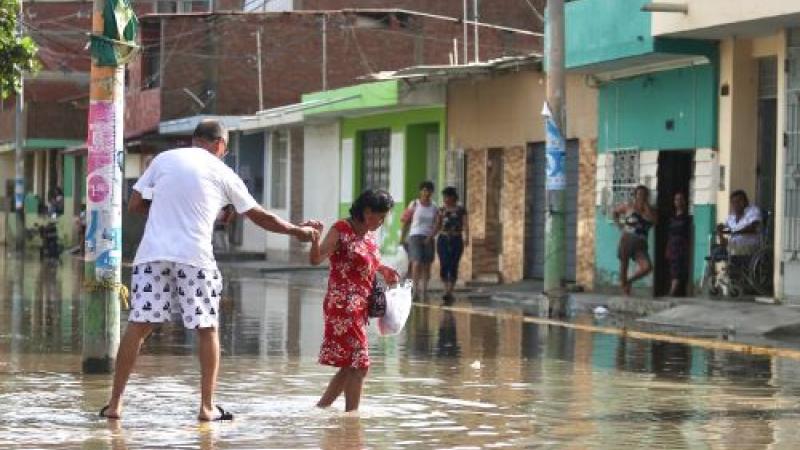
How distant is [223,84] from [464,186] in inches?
630

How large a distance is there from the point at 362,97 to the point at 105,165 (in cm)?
2340

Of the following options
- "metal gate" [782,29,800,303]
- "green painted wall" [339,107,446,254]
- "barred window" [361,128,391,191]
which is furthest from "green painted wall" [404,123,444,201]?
"metal gate" [782,29,800,303]

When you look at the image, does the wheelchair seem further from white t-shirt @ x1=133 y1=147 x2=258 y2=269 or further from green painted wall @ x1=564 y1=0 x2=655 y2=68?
white t-shirt @ x1=133 y1=147 x2=258 y2=269

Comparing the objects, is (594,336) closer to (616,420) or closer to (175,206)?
(616,420)

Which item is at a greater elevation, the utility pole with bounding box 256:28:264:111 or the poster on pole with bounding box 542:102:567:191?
the utility pole with bounding box 256:28:264:111

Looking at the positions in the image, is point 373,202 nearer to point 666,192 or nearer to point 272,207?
point 666,192

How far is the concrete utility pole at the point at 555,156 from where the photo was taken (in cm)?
2198

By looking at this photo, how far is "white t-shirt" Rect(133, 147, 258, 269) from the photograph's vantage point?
9.99 metres

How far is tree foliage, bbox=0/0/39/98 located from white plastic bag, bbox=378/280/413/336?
11.8 meters

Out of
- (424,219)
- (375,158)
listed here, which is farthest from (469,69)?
(375,158)

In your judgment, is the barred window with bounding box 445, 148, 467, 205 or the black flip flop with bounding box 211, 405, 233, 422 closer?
the black flip flop with bounding box 211, 405, 233, 422

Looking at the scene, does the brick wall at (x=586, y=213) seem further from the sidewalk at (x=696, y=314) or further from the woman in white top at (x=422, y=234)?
the woman in white top at (x=422, y=234)

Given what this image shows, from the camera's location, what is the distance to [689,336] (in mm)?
19031

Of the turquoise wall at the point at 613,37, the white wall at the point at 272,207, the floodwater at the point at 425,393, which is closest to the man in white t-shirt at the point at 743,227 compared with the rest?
the turquoise wall at the point at 613,37
